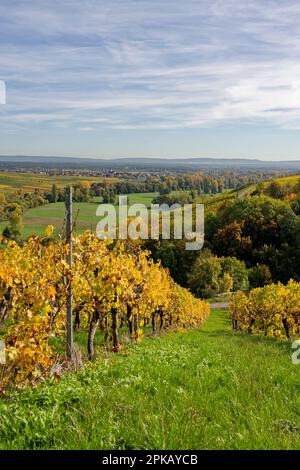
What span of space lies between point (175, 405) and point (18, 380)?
3025 millimetres

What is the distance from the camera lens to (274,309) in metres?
27.2

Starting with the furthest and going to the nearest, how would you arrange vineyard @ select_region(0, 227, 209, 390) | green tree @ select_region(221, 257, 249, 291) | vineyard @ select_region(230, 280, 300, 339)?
green tree @ select_region(221, 257, 249, 291) < vineyard @ select_region(230, 280, 300, 339) < vineyard @ select_region(0, 227, 209, 390)

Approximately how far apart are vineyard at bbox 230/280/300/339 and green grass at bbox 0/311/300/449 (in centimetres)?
1895

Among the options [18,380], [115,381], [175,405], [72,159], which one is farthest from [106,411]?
[72,159]

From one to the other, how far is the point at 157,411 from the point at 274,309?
74.3 feet

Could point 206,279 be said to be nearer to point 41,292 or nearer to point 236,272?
point 236,272

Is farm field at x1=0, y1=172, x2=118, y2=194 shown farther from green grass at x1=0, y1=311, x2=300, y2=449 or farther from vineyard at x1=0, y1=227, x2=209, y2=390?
green grass at x1=0, y1=311, x2=300, y2=449

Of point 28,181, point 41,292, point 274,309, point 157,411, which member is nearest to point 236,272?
point 274,309

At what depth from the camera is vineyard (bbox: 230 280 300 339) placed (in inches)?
1052

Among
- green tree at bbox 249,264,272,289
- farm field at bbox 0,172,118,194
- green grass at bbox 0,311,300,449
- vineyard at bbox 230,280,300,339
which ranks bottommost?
green tree at bbox 249,264,272,289

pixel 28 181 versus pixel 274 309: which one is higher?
pixel 28 181

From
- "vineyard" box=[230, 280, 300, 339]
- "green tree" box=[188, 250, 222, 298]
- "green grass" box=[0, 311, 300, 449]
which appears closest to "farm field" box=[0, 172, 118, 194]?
"green tree" box=[188, 250, 222, 298]

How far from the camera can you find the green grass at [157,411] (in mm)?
4988

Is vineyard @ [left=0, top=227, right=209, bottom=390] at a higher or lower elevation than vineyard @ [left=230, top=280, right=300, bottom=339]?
higher
